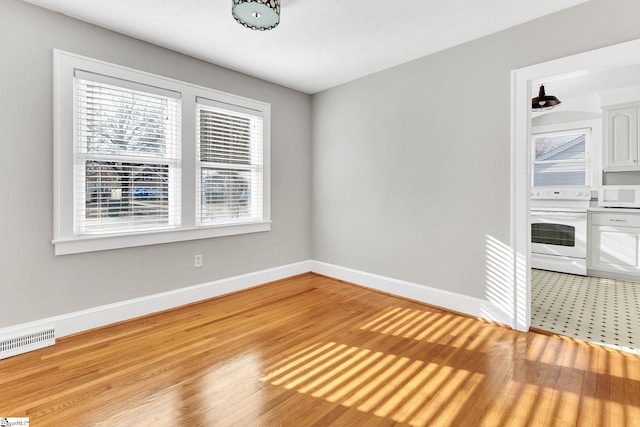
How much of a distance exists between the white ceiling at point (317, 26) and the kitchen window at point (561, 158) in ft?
10.7

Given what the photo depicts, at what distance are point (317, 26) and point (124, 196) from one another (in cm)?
232

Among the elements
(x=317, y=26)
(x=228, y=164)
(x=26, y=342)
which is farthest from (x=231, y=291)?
(x=317, y=26)

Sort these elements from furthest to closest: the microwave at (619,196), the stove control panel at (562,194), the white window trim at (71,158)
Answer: the stove control panel at (562,194) < the microwave at (619,196) < the white window trim at (71,158)

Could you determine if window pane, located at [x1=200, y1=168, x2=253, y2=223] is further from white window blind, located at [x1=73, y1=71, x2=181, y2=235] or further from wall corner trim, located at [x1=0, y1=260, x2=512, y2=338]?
wall corner trim, located at [x1=0, y1=260, x2=512, y2=338]

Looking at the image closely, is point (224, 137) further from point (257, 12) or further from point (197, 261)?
point (257, 12)

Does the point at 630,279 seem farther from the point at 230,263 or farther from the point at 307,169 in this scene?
the point at 230,263

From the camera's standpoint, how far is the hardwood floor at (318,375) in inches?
64.4

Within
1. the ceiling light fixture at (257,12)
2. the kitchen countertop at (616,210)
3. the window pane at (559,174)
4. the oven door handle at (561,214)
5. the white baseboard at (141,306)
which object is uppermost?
the ceiling light fixture at (257,12)

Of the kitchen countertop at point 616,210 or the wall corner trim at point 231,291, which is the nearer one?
the wall corner trim at point 231,291

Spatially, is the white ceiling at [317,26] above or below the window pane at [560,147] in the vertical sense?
above

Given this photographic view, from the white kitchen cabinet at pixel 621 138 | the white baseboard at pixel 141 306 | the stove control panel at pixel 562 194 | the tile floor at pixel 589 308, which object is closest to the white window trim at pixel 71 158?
the white baseboard at pixel 141 306

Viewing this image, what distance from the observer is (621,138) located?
4250 mm

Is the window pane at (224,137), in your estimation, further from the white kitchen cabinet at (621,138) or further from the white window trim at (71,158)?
the white kitchen cabinet at (621,138)

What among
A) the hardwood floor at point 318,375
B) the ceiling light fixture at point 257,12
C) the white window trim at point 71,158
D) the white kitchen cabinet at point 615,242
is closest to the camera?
the hardwood floor at point 318,375
